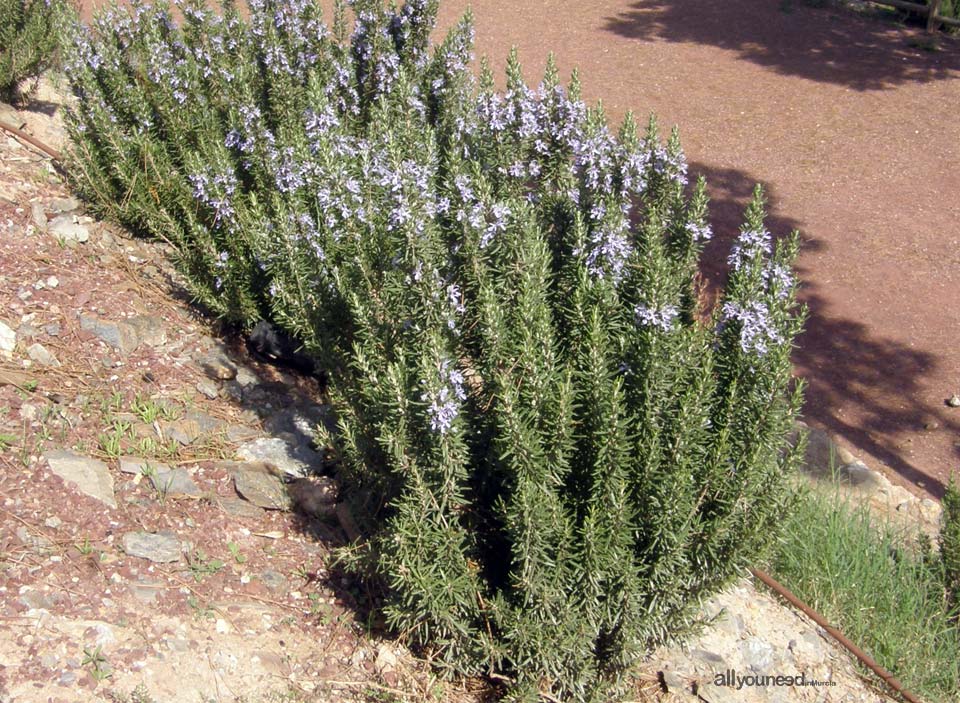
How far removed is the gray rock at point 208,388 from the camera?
4.27m

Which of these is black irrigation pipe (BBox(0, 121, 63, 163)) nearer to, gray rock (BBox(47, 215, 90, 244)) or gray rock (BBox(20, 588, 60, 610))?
gray rock (BBox(47, 215, 90, 244))

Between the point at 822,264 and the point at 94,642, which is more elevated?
the point at 94,642

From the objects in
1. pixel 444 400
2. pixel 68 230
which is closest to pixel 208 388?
pixel 68 230

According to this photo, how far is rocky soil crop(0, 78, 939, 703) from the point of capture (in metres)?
2.99

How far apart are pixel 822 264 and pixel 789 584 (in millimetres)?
3938

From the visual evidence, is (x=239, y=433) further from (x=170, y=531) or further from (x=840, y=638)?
(x=840, y=638)

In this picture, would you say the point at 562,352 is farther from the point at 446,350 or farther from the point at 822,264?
the point at 822,264

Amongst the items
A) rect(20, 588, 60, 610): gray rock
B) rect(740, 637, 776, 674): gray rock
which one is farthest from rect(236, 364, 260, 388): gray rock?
rect(740, 637, 776, 674): gray rock

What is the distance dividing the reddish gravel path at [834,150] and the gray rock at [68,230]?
461 centimetres

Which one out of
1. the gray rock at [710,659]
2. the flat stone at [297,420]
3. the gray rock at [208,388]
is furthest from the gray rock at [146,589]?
the gray rock at [710,659]

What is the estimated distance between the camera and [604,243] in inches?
121

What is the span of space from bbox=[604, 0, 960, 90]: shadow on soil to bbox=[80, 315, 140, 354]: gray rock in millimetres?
9137

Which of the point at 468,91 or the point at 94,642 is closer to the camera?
the point at 94,642

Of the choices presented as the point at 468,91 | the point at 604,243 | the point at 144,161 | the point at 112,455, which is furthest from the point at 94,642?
the point at 468,91
